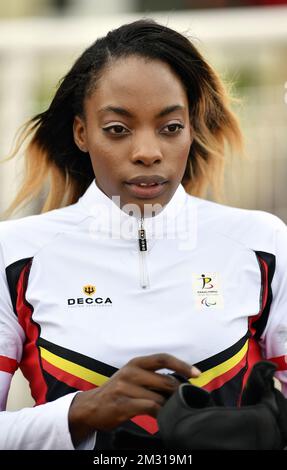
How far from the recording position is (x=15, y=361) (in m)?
2.51

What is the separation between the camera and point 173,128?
8.05 ft

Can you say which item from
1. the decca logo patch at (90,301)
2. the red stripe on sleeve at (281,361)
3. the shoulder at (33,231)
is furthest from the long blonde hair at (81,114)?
the red stripe on sleeve at (281,361)

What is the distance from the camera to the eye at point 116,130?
7.94ft

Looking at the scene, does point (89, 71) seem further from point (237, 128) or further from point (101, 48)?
point (237, 128)

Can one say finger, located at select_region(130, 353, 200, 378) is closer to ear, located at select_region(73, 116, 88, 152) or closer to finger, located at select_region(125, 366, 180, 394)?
finger, located at select_region(125, 366, 180, 394)

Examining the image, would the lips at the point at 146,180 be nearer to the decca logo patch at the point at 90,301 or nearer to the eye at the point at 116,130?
the eye at the point at 116,130

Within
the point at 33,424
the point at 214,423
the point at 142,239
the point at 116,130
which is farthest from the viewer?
the point at 142,239

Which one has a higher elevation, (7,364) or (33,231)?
(33,231)

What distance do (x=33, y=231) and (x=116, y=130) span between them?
359 millimetres

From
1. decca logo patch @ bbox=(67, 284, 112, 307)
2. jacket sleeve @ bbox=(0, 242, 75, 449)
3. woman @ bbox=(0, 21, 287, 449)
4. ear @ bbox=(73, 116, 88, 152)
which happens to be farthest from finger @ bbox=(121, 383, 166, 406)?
ear @ bbox=(73, 116, 88, 152)

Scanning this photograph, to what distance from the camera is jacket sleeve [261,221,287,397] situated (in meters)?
2.49

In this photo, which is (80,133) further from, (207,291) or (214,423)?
(214,423)

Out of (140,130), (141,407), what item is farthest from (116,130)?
(141,407)

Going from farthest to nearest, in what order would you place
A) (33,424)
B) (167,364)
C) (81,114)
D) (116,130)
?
(81,114) → (116,130) → (33,424) → (167,364)
